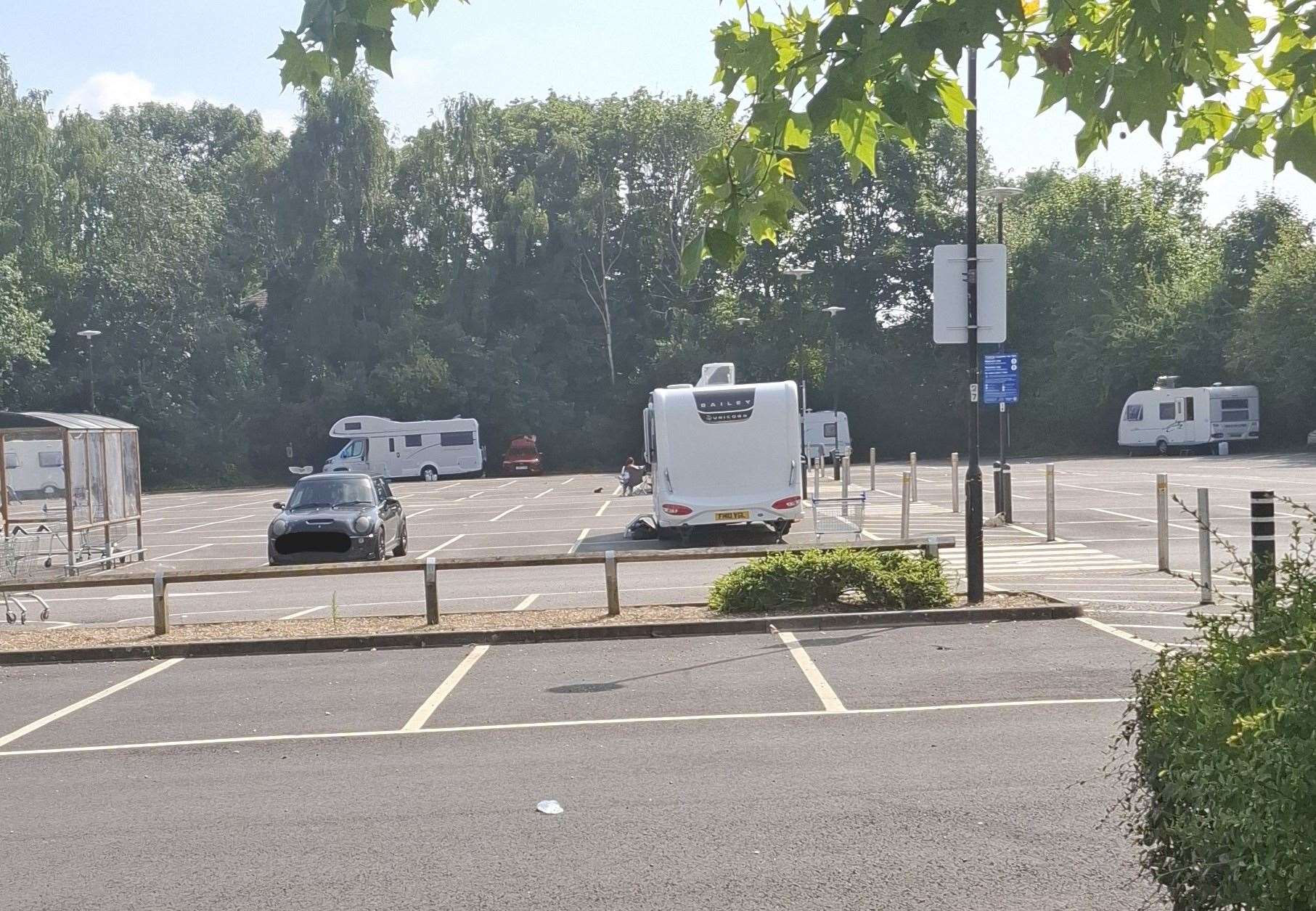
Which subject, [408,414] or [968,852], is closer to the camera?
[968,852]

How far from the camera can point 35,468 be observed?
2891 cm

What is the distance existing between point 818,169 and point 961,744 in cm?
6019

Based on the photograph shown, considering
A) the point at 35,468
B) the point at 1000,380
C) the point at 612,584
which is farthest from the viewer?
the point at 35,468

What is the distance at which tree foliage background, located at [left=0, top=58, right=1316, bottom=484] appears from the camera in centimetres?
6372

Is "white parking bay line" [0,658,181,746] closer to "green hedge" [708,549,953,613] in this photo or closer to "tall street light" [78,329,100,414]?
"green hedge" [708,549,953,613]

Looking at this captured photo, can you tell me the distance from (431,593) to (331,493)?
1023 centimetres

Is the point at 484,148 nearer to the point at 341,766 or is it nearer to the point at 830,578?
the point at 830,578

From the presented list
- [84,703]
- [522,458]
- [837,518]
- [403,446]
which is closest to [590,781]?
[84,703]

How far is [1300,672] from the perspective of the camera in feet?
10.4

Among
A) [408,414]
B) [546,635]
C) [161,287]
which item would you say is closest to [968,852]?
[546,635]

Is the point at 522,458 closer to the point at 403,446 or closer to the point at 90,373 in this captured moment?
the point at 403,446

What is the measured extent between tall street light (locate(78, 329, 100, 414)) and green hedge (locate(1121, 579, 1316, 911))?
58.0 m

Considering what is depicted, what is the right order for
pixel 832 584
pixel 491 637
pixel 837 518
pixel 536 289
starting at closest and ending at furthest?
1. pixel 491 637
2. pixel 832 584
3. pixel 837 518
4. pixel 536 289

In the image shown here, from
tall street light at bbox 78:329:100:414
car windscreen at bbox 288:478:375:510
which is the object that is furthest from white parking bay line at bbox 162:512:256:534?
tall street light at bbox 78:329:100:414
